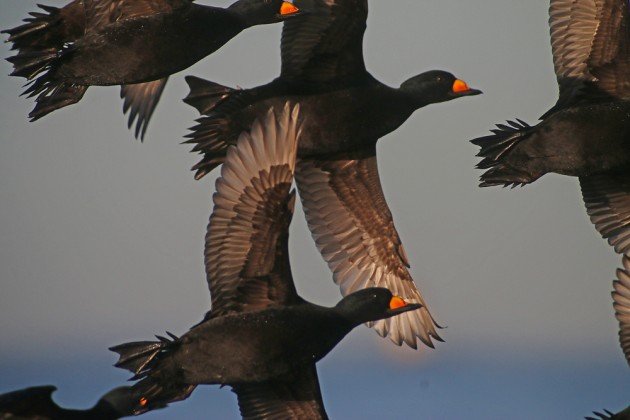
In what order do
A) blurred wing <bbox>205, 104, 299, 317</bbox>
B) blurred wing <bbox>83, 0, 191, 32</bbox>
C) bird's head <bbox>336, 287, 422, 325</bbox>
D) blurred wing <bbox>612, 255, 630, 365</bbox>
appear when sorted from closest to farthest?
blurred wing <bbox>205, 104, 299, 317</bbox> → bird's head <bbox>336, 287, 422, 325</bbox> → blurred wing <bbox>83, 0, 191, 32</bbox> → blurred wing <bbox>612, 255, 630, 365</bbox>

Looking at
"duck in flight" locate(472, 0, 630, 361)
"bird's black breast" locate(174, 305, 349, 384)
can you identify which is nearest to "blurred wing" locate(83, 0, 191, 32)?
"bird's black breast" locate(174, 305, 349, 384)

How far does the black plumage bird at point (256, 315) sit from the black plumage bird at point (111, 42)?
768 mm

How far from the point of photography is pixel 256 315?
27.4 ft

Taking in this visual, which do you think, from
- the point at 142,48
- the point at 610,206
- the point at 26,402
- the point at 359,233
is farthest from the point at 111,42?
the point at 610,206

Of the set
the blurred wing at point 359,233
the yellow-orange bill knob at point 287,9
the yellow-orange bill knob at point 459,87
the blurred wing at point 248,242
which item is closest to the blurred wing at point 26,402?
the blurred wing at point 248,242

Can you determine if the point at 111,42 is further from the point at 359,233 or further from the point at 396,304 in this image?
the point at 359,233

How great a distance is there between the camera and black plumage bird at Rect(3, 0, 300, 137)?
29.2 ft

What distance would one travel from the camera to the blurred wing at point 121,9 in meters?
9.09

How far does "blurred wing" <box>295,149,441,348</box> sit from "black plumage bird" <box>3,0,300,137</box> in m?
1.41

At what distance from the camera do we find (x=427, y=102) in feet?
33.4

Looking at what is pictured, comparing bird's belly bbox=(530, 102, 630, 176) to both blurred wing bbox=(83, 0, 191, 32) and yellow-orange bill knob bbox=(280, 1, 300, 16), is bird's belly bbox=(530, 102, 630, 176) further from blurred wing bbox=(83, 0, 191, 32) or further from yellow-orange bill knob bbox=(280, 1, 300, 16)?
blurred wing bbox=(83, 0, 191, 32)

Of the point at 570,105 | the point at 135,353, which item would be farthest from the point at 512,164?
the point at 135,353

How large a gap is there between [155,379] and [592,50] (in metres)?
3.65

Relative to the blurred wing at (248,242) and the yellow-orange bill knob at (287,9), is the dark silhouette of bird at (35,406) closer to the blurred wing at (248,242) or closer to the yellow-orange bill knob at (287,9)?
the blurred wing at (248,242)
